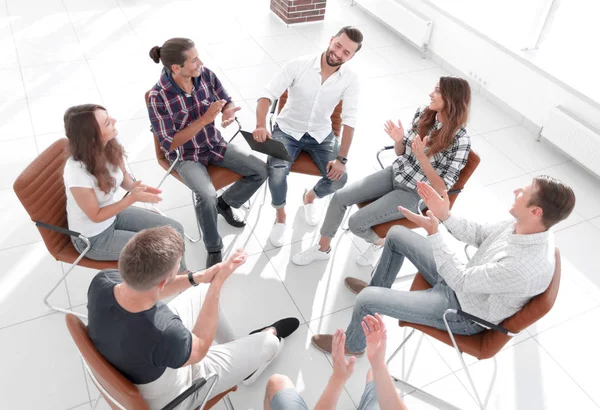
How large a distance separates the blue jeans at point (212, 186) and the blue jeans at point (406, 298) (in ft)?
3.16

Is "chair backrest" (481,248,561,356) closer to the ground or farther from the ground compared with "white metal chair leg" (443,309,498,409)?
farther from the ground

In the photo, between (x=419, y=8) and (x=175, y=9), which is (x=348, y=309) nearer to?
(x=419, y=8)

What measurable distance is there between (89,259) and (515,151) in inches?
139

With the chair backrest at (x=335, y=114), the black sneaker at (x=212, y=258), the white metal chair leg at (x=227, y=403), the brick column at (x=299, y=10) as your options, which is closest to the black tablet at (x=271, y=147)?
the chair backrest at (x=335, y=114)

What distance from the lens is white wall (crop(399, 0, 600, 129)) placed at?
4.09 m

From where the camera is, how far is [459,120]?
8.59ft

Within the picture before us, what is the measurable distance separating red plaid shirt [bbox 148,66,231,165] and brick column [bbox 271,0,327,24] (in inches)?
119

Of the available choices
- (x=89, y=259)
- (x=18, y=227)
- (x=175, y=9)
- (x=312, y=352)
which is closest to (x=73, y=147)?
(x=89, y=259)

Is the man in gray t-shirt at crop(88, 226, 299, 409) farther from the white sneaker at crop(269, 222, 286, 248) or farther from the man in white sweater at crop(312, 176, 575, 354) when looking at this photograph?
the white sneaker at crop(269, 222, 286, 248)

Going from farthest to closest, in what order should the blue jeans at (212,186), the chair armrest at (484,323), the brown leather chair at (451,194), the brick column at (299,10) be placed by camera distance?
the brick column at (299,10)
the blue jeans at (212,186)
the brown leather chair at (451,194)
the chair armrest at (484,323)

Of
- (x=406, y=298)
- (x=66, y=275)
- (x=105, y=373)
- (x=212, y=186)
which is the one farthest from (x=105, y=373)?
(x=212, y=186)

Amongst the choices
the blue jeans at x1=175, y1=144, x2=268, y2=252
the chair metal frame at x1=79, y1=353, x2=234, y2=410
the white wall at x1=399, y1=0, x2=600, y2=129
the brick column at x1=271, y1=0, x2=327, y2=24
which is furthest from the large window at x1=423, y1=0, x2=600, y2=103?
the chair metal frame at x1=79, y1=353, x2=234, y2=410

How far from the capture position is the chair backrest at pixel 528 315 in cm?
193

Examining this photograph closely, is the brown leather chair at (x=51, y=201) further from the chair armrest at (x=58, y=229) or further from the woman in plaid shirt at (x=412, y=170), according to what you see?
the woman in plaid shirt at (x=412, y=170)
